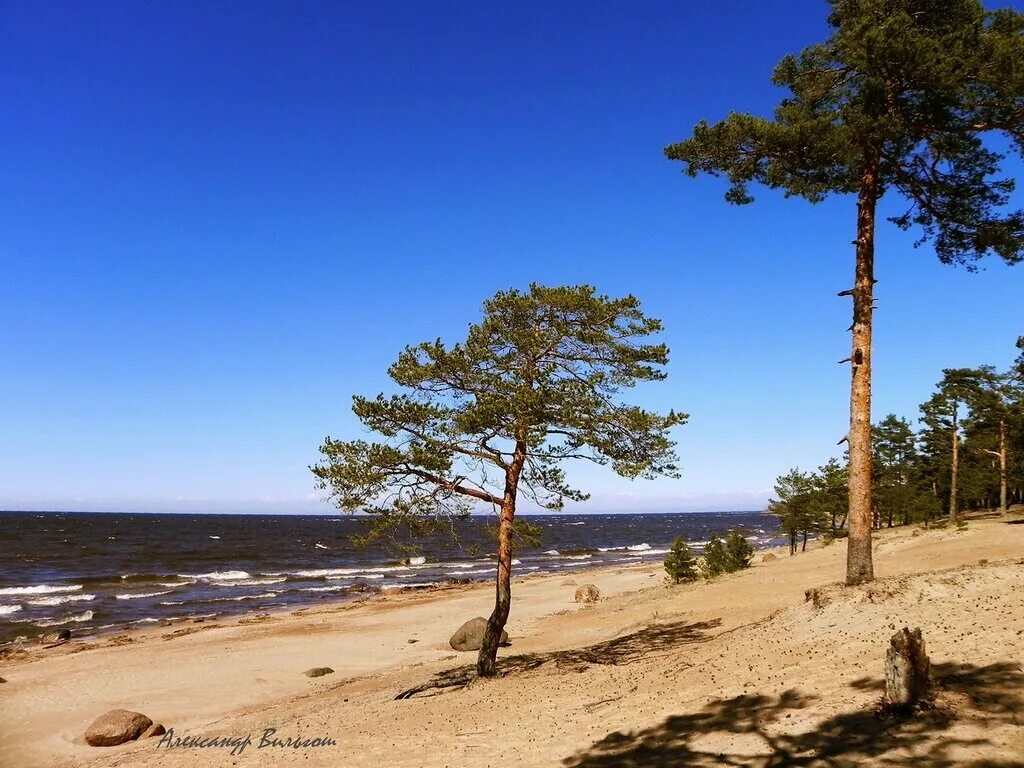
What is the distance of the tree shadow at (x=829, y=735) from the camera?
6.81 metres

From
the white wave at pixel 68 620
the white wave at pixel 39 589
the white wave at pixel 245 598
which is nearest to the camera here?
the white wave at pixel 68 620

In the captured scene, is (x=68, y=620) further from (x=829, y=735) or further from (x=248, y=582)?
(x=829, y=735)

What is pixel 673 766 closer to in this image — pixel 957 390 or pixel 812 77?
pixel 812 77

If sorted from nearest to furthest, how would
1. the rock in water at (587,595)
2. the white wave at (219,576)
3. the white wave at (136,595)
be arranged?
1. the rock in water at (587,595)
2. the white wave at (136,595)
3. the white wave at (219,576)

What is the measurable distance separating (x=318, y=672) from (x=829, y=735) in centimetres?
1787

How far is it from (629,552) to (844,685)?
74.9m

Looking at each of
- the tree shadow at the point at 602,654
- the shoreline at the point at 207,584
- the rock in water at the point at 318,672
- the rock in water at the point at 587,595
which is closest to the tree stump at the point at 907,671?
the tree shadow at the point at 602,654

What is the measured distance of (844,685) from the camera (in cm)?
903

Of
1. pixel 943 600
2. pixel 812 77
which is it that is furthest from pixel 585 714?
pixel 812 77

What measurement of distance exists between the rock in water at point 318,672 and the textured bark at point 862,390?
16.4m

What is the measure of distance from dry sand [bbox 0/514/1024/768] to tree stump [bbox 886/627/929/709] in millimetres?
248

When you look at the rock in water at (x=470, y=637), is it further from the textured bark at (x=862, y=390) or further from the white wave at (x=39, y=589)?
the white wave at (x=39, y=589)

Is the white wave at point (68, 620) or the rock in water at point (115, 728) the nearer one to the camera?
the rock in water at point (115, 728)

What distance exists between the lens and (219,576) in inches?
2063
